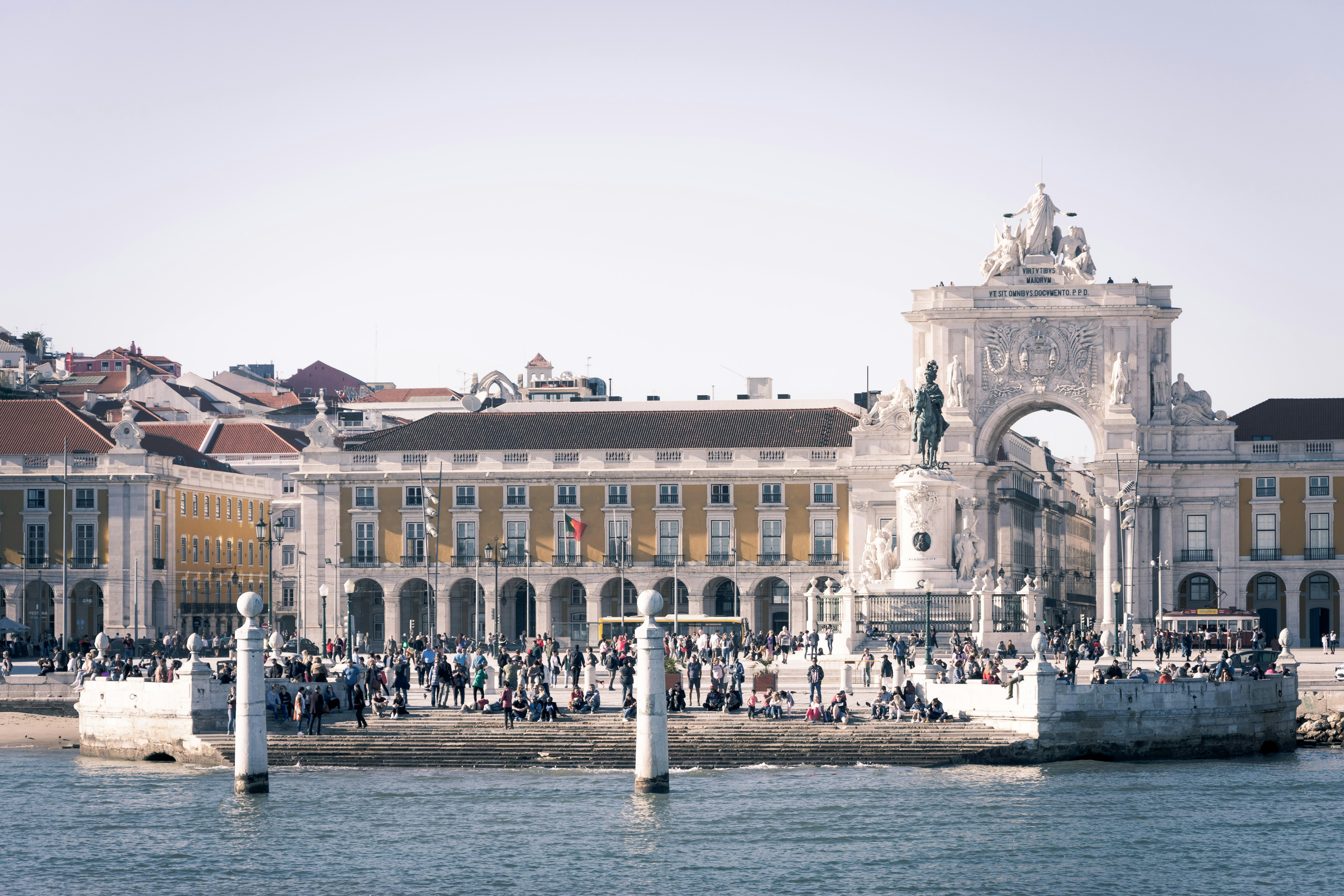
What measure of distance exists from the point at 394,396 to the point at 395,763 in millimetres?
87542

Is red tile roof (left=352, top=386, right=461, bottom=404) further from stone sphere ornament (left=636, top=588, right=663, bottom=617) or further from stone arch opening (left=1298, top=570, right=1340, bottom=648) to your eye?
stone sphere ornament (left=636, top=588, right=663, bottom=617)

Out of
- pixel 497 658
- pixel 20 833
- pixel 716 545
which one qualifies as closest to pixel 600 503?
pixel 716 545

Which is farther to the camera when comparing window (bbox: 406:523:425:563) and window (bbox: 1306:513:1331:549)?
window (bbox: 406:523:425:563)

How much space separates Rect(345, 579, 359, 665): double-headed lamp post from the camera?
61.1 metres

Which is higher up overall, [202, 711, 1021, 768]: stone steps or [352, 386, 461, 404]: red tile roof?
[352, 386, 461, 404]: red tile roof

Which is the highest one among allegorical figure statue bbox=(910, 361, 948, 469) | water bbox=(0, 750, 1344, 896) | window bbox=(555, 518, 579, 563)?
allegorical figure statue bbox=(910, 361, 948, 469)

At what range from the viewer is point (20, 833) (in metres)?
38.8

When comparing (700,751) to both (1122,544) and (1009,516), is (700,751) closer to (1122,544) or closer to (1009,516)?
(1122,544)

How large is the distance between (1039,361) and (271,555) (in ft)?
101

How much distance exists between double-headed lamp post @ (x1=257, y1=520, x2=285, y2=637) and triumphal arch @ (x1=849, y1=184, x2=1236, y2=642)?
20.8 metres

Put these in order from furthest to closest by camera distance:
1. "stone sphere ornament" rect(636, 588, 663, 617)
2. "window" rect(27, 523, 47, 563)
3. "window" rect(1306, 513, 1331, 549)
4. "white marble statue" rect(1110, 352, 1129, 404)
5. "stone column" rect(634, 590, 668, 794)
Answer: "window" rect(27, 523, 47, 563)
"window" rect(1306, 513, 1331, 549)
"white marble statue" rect(1110, 352, 1129, 404)
"stone column" rect(634, 590, 668, 794)
"stone sphere ornament" rect(636, 588, 663, 617)

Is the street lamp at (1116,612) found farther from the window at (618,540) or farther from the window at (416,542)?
the window at (416,542)

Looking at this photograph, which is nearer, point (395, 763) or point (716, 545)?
point (395, 763)

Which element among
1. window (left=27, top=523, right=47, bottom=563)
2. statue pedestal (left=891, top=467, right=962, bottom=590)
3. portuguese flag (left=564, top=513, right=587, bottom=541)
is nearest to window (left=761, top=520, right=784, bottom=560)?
portuguese flag (left=564, top=513, right=587, bottom=541)
